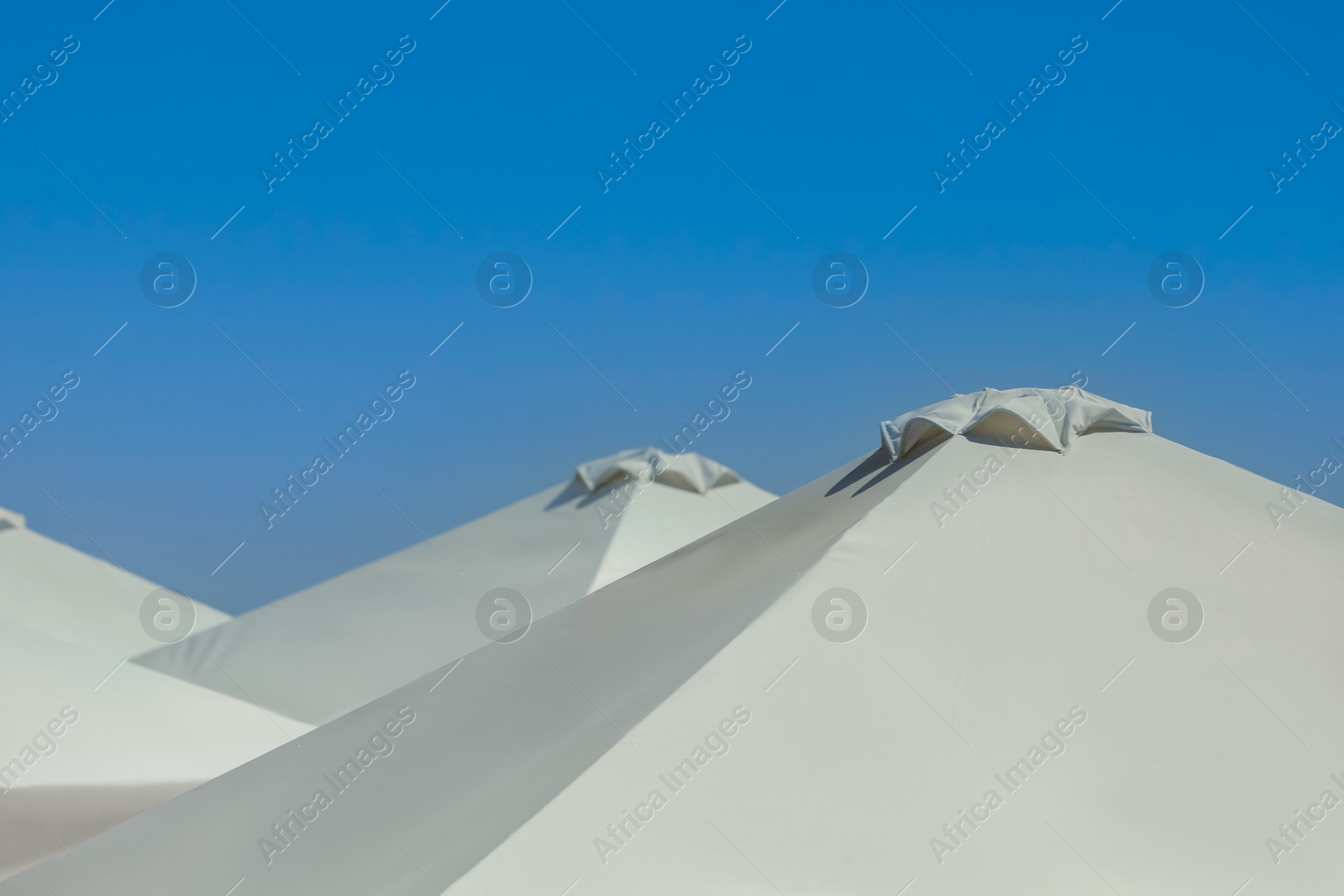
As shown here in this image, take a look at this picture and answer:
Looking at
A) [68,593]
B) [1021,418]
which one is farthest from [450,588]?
[1021,418]

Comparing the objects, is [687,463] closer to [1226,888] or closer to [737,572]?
[737,572]

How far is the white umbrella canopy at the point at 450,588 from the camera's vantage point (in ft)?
37.1

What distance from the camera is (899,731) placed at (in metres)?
4.15

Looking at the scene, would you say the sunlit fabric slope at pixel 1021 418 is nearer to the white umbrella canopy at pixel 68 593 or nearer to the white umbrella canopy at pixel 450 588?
the white umbrella canopy at pixel 450 588

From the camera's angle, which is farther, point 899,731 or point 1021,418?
point 1021,418

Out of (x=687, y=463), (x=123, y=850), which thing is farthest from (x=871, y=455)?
(x=687, y=463)

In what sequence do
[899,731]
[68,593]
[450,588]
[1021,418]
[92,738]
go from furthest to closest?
[450,588] → [68,593] → [92,738] → [1021,418] → [899,731]

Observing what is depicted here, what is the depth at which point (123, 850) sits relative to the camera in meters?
4.87

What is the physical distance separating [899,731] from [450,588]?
881 cm

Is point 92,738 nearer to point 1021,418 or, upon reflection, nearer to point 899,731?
point 899,731

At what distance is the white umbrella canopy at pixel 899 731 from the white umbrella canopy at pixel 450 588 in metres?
5.78

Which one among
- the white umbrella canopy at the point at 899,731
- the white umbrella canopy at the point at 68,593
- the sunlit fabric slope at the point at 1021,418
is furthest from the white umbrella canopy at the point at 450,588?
the sunlit fabric slope at the point at 1021,418

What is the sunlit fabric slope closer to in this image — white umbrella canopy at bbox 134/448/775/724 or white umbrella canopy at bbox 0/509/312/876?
white umbrella canopy at bbox 134/448/775/724

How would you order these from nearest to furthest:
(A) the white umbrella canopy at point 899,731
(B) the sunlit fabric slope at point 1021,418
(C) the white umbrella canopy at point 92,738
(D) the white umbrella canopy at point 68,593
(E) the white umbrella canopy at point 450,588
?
(A) the white umbrella canopy at point 899,731
(B) the sunlit fabric slope at point 1021,418
(C) the white umbrella canopy at point 92,738
(D) the white umbrella canopy at point 68,593
(E) the white umbrella canopy at point 450,588
